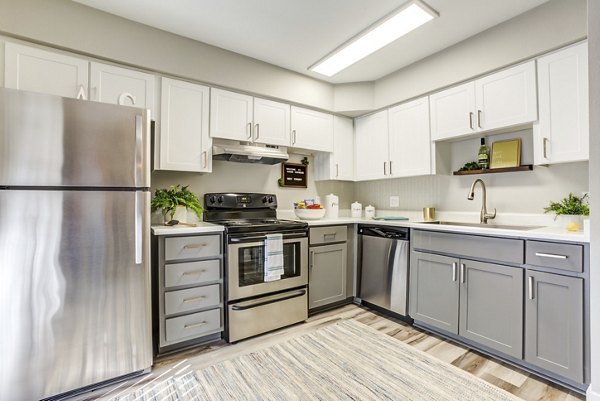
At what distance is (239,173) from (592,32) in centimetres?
278

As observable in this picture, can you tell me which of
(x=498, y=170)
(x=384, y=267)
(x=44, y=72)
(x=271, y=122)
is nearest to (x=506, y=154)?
(x=498, y=170)

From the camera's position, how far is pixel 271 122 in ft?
9.78

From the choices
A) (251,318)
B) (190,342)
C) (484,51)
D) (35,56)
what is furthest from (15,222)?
(484,51)

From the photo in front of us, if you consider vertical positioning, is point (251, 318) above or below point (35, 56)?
below

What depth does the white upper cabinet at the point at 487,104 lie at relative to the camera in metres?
2.16

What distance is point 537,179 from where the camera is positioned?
2330 mm

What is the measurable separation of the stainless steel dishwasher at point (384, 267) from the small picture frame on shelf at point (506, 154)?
38.8 inches

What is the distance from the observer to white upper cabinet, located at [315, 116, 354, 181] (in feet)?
11.5

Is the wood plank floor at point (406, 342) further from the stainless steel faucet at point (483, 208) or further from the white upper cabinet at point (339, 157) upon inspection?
the white upper cabinet at point (339, 157)

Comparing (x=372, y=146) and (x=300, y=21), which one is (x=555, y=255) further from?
(x=300, y=21)

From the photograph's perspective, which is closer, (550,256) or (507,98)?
(550,256)

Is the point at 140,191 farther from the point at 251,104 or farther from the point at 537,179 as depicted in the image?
the point at 537,179

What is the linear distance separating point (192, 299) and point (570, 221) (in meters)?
2.86

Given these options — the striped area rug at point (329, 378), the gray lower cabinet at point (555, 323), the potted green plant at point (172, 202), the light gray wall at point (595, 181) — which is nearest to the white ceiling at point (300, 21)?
the light gray wall at point (595, 181)
